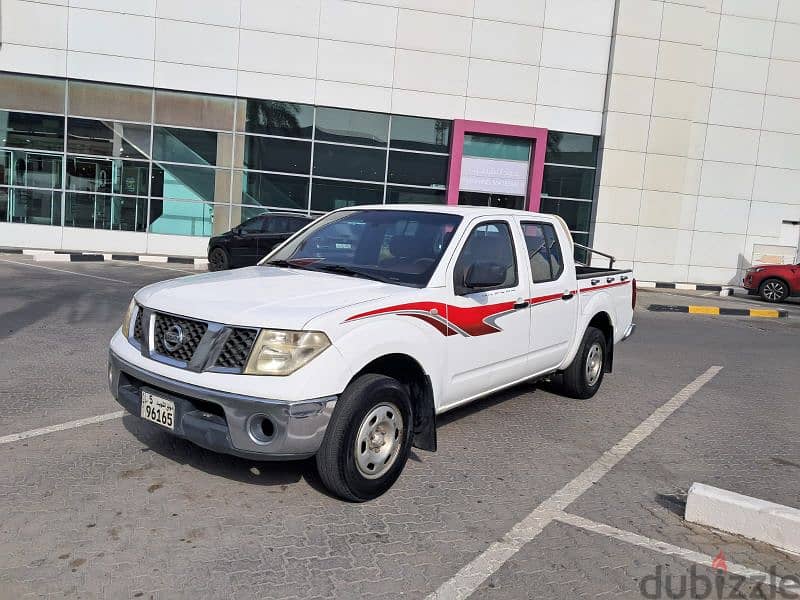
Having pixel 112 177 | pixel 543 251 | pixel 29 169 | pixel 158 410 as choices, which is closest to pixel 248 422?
pixel 158 410

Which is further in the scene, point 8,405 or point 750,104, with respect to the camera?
point 750,104

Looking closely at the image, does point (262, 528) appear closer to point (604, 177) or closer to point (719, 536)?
point (719, 536)

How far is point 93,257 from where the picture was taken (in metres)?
18.6

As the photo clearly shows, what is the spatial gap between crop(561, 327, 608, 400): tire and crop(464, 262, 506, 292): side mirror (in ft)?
6.96

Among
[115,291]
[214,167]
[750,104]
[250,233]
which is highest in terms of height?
[750,104]

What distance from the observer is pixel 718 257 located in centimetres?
2219

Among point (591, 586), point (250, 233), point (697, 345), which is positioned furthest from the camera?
point (250, 233)

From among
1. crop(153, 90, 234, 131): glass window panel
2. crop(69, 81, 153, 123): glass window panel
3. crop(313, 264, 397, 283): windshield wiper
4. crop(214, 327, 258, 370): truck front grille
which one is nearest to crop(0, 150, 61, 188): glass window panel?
crop(69, 81, 153, 123): glass window panel

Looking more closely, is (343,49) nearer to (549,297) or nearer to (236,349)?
(549,297)

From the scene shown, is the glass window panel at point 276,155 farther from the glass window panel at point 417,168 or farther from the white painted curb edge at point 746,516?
the white painted curb edge at point 746,516

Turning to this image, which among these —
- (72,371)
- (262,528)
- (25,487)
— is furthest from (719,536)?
(72,371)

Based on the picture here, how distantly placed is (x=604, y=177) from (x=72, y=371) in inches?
706

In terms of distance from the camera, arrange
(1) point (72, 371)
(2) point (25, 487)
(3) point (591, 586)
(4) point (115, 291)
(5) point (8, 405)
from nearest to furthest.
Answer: (3) point (591, 586)
(2) point (25, 487)
(5) point (8, 405)
(1) point (72, 371)
(4) point (115, 291)
